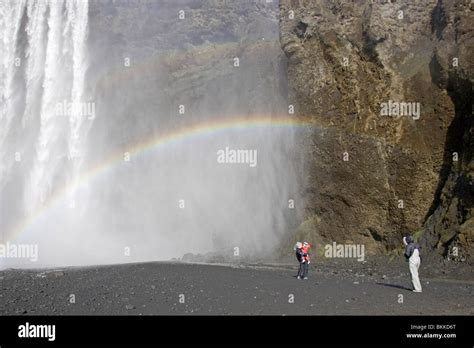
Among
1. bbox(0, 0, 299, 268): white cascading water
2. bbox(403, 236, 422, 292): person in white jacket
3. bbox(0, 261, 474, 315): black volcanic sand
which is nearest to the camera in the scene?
bbox(0, 261, 474, 315): black volcanic sand

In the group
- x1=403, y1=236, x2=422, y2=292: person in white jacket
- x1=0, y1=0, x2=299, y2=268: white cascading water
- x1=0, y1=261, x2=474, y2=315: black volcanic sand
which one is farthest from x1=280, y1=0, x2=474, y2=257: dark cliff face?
x1=0, y1=0, x2=299, y2=268: white cascading water

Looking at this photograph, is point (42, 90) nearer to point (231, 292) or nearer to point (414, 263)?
point (231, 292)

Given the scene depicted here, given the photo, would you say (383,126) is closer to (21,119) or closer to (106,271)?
(106,271)

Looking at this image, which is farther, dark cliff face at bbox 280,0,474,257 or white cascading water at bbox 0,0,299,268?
white cascading water at bbox 0,0,299,268

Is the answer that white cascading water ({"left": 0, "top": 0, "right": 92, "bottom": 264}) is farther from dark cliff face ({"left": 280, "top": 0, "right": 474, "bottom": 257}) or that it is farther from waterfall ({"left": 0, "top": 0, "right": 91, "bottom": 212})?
dark cliff face ({"left": 280, "top": 0, "right": 474, "bottom": 257})

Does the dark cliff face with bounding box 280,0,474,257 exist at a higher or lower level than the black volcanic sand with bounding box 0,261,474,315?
higher

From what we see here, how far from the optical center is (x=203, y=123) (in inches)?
1790

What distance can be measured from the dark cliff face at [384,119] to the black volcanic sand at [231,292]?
9.64 feet

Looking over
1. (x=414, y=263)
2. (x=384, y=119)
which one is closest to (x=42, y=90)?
(x=384, y=119)

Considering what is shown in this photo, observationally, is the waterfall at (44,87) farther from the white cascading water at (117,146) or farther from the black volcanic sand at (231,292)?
the black volcanic sand at (231,292)

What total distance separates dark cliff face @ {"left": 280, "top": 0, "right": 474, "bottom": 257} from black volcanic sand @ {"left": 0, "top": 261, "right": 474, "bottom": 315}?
9.64 feet

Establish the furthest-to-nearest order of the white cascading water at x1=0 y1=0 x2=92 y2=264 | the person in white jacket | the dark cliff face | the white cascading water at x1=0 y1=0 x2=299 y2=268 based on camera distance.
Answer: the white cascading water at x1=0 y1=0 x2=92 y2=264
the white cascading water at x1=0 y1=0 x2=299 y2=268
the dark cliff face
the person in white jacket

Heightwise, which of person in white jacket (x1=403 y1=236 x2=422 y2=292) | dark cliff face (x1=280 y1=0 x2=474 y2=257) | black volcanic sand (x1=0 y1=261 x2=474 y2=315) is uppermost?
dark cliff face (x1=280 y1=0 x2=474 y2=257)

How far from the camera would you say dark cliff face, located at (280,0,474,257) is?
1797 cm
